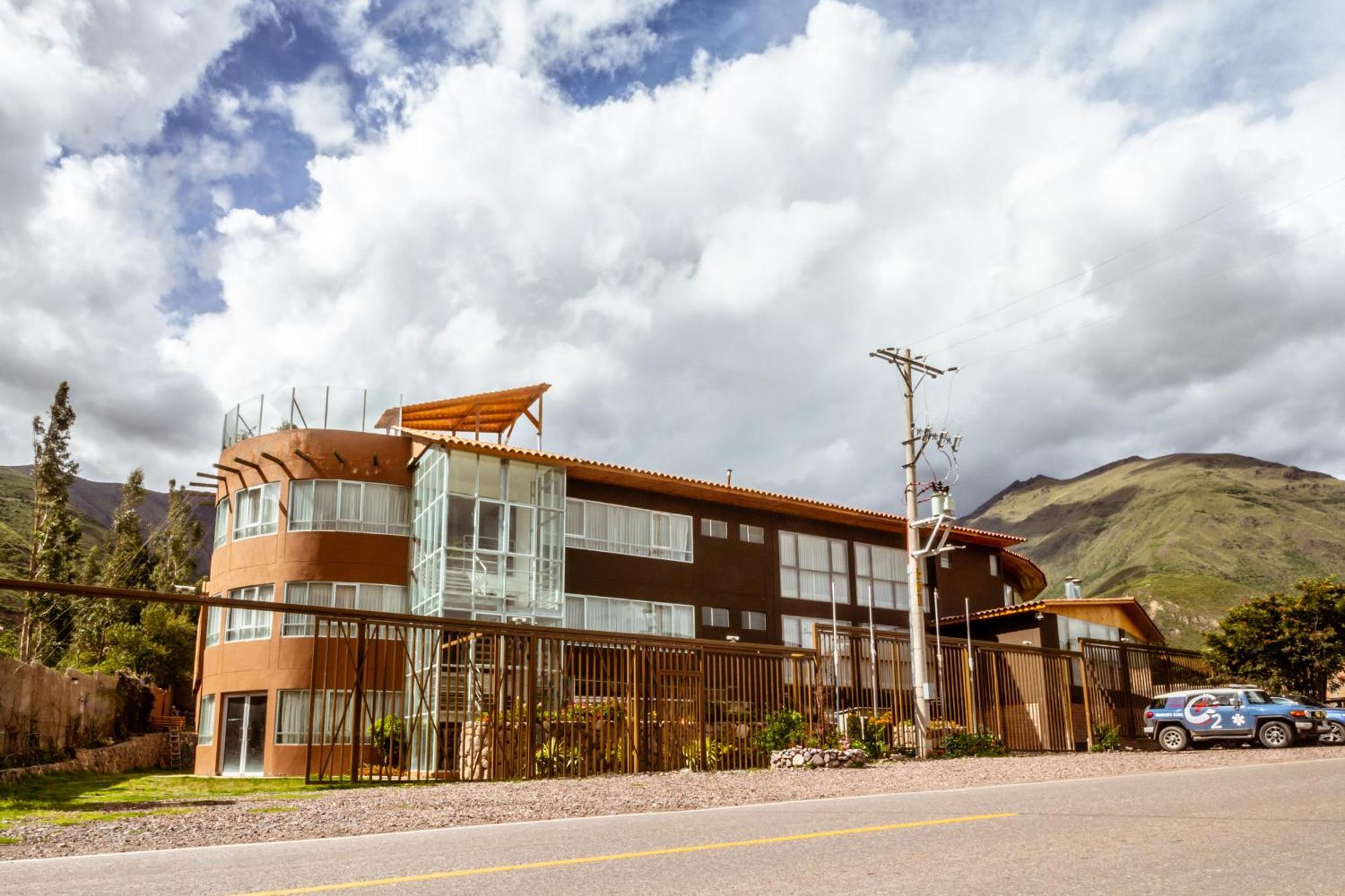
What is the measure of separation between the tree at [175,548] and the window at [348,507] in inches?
1504

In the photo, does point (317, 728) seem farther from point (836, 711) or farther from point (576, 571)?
point (836, 711)

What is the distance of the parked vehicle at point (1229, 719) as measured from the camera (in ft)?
81.4

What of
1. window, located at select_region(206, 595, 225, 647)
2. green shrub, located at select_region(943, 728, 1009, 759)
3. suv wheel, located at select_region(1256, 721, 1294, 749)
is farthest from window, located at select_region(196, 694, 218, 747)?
suv wheel, located at select_region(1256, 721, 1294, 749)

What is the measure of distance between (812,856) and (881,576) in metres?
31.5

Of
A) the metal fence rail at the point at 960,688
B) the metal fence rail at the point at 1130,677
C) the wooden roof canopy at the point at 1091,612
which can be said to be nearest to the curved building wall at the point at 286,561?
the metal fence rail at the point at 960,688

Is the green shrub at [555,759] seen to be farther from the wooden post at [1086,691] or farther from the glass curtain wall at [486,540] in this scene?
the wooden post at [1086,691]

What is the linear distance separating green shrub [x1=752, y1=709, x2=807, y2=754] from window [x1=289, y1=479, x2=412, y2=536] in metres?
13.7

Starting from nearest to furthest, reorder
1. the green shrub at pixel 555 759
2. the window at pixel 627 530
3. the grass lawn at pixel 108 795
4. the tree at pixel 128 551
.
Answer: the grass lawn at pixel 108 795 → the green shrub at pixel 555 759 → the window at pixel 627 530 → the tree at pixel 128 551

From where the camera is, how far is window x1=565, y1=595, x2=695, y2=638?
102ft

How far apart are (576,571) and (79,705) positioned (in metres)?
13.5

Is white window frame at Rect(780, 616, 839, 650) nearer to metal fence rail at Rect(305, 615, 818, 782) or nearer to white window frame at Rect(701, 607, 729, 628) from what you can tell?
white window frame at Rect(701, 607, 729, 628)

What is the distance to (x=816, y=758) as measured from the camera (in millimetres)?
20438

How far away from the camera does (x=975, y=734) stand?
24938 mm

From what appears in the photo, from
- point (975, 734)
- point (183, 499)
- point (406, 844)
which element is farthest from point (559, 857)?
point (183, 499)
